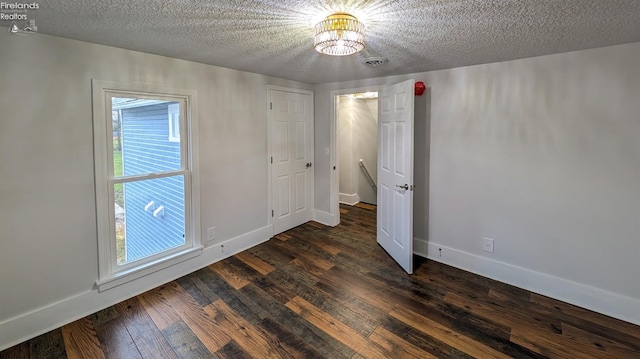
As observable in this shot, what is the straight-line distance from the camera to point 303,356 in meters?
1.92

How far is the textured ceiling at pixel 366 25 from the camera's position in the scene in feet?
5.05

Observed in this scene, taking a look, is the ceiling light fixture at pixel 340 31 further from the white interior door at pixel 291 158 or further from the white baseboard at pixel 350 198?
the white baseboard at pixel 350 198

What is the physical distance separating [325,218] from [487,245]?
221cm

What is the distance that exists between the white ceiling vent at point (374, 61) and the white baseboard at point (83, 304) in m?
2.46

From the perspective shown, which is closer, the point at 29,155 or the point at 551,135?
the point at 29,155

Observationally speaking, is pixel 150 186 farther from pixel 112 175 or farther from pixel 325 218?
pixel 325 218

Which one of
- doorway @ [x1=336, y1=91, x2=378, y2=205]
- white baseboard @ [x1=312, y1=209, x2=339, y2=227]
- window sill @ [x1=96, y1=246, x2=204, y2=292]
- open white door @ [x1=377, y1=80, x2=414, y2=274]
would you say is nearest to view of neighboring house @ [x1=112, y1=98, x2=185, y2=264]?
window sill @ [x1=96, y1=246, x2=204, y2=292]

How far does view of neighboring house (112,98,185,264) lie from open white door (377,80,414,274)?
2.22 metres

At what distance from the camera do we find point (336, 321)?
2.25 m

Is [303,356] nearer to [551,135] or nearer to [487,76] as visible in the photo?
[551,135]

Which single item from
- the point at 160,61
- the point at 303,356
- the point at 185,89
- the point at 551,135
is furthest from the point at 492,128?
the point at 160,61

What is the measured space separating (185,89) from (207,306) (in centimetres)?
201

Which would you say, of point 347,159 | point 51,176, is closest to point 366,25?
point 51,176

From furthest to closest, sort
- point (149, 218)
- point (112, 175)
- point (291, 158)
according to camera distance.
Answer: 1. point (291, 158)
2. point (149, 218)
3. point (112, 175)
